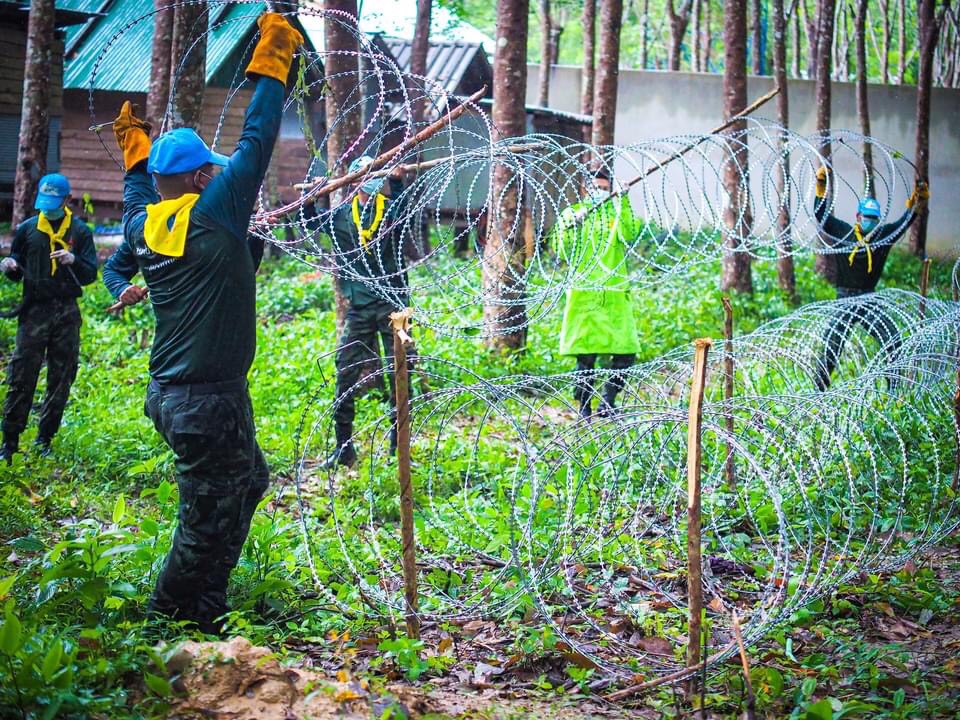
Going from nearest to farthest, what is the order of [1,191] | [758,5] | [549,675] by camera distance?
[549,675] < [1,191] < [758,5]

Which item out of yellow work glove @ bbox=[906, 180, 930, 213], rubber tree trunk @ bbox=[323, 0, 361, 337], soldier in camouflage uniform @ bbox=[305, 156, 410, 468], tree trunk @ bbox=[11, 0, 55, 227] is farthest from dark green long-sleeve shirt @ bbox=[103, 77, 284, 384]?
yellow work glove @ bbox=[906, 180, 930, 213]

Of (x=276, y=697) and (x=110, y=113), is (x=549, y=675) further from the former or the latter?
(x=110, y=113)

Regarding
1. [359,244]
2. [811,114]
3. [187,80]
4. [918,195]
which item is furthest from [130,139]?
[811,114]

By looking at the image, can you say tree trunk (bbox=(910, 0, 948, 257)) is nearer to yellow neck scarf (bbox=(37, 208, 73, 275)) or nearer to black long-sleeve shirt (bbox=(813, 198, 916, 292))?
black long-sleeve shirt (bbox=(813, 198, 916, 292))

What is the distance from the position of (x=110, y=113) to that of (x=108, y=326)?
35.2 feet

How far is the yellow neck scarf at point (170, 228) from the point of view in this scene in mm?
4625

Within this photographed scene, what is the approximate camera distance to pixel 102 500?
7199 mm

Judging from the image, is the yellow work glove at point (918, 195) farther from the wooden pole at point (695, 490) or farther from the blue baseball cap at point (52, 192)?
the blue baseball cap at point (52, 192)

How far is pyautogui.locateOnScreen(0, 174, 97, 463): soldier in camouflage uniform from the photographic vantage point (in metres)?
8.06

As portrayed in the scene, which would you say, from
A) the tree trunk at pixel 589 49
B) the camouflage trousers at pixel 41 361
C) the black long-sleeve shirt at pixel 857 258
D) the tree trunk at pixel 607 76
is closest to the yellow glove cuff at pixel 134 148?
the camouflage trousers at pixel 41 361

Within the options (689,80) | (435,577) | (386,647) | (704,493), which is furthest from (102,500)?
(689,80)

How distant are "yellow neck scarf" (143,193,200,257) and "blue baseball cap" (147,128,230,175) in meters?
0.16

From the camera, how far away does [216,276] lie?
4719 millimetres

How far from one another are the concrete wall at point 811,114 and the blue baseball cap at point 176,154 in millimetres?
20469
